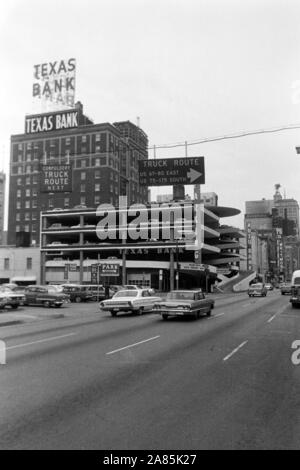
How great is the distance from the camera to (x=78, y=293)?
41.0 m

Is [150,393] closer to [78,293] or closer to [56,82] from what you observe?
[78,293]

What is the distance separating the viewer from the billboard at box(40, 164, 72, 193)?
2206 cm

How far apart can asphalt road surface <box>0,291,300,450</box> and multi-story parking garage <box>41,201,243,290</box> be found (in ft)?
200

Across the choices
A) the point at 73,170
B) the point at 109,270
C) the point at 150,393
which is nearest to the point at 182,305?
the point at 150,393

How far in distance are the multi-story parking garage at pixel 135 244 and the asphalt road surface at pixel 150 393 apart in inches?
2401

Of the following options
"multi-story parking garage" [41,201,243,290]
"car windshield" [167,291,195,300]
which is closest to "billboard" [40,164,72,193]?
"car windshield" [167,291,195,300]

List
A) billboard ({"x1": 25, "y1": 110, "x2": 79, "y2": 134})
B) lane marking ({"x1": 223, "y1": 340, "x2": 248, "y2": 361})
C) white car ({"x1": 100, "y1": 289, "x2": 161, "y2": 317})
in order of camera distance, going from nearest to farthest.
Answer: lane marking ({"x1": 223, "y1": 340, "x2": 248, "y2": 361}) < white car ({"x1": 100, "y1": 289, "x2": 161, "y2": 317}) < billboard ({"x1": 25, "y1": 110, "x2": 79, "y2": 134})

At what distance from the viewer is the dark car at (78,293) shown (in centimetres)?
4094

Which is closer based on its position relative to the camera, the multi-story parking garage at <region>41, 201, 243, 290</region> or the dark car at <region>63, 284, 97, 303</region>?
the dark car at <region>63, 284, 97, 303</region>

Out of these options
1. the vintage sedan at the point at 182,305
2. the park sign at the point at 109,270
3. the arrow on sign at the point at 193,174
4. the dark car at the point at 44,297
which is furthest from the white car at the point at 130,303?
the park sign at the point at 109,270

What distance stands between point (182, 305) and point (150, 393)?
12873 mm

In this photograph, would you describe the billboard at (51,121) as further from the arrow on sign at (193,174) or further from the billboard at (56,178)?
the arrow on sign at (193,174)

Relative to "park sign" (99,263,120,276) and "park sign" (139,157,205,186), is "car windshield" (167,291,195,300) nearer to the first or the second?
"park sign" (139,157,205,186)

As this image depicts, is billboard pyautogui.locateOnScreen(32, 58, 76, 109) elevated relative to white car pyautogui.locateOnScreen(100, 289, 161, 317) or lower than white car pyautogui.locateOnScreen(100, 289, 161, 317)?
elevated
